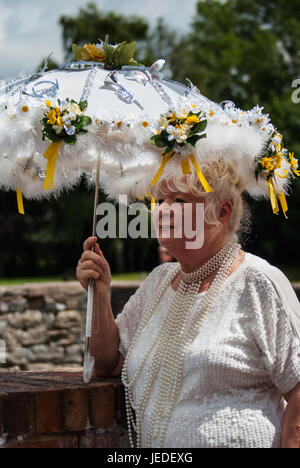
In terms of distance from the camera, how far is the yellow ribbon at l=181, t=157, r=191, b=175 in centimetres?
251

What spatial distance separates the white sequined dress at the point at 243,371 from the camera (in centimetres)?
233

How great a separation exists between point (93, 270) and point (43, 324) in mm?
5172

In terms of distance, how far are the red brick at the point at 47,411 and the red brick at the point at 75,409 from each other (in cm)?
3

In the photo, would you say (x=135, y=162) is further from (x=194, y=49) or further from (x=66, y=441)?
(x=194, y=49)

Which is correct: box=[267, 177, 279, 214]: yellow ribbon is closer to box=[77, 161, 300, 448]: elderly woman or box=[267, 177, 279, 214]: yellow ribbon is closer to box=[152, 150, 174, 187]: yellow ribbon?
box=[77, 161, 300, 448]: elderly woman

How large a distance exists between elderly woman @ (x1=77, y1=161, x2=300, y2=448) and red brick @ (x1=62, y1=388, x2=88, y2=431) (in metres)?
0.18

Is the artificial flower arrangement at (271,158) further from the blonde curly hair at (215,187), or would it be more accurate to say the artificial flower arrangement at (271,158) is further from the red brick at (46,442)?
the red brick at (46,442)

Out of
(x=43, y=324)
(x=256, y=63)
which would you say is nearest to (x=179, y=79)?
(x=256, y=63)

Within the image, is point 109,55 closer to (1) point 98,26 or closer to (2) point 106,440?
(2) point 106,440

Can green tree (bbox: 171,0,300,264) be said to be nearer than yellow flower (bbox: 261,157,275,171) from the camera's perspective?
No

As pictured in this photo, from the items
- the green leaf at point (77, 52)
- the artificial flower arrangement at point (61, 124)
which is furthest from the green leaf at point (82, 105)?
the green leaf at point (77, 52)

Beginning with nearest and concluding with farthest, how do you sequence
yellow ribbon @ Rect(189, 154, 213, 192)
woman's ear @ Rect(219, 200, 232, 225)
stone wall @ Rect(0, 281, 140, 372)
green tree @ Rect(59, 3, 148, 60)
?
yellow ribbon @ Rect(189, 154, 213, 192)
woman's ear @ Rect(219, 200, 232, 225)
stone wall @ Rect(0, 281, 140, 372)
green tree @ Rect(59, 3, 148, 60)

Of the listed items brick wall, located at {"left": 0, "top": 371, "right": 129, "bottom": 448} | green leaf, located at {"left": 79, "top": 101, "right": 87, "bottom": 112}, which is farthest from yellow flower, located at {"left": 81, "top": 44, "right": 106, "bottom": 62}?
brick wall, located at {"left": 0, "top": 371, "right": 129, "bottom": 448}

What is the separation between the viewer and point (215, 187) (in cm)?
263
